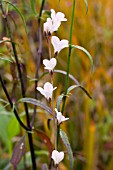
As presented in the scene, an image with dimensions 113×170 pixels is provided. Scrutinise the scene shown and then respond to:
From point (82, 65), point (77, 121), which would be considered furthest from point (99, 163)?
point (82, 65)

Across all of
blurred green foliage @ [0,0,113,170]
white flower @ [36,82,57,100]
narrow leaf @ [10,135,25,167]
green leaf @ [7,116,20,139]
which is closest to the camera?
white flower @ [36,82,57,100]

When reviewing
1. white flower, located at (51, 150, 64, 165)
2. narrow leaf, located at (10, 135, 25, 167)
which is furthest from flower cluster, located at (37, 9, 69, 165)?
narrow leaf, located at (10, 135, 25, 167)

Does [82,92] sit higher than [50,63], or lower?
higher

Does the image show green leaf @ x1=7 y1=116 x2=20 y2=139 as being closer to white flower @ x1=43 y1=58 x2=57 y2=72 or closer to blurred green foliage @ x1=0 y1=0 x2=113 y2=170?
blurred green foliage @ x1=0 y1=0 x2=113 y2=170

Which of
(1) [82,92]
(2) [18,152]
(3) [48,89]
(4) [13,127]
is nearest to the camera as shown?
(3) [48,89]

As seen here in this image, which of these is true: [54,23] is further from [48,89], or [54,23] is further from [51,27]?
[48,89]

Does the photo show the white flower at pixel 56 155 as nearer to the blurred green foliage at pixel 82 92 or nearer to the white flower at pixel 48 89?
the white flower at pixel 48 89

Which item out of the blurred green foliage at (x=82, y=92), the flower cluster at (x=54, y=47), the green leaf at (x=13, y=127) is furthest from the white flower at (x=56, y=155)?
the green leaf at (x=13, y=127)

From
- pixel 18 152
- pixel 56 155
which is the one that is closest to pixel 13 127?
pixel 18 152

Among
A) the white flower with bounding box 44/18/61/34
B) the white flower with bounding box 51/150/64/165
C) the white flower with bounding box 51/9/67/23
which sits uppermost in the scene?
the white flower with bounding box 51/9/67/23

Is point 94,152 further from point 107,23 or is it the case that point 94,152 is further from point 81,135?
point 107,23

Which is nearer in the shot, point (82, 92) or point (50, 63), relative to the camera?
point (50, 63)

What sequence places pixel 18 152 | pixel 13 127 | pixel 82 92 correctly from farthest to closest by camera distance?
pixel 82 92
pixel 13 127
pixel 18 152
